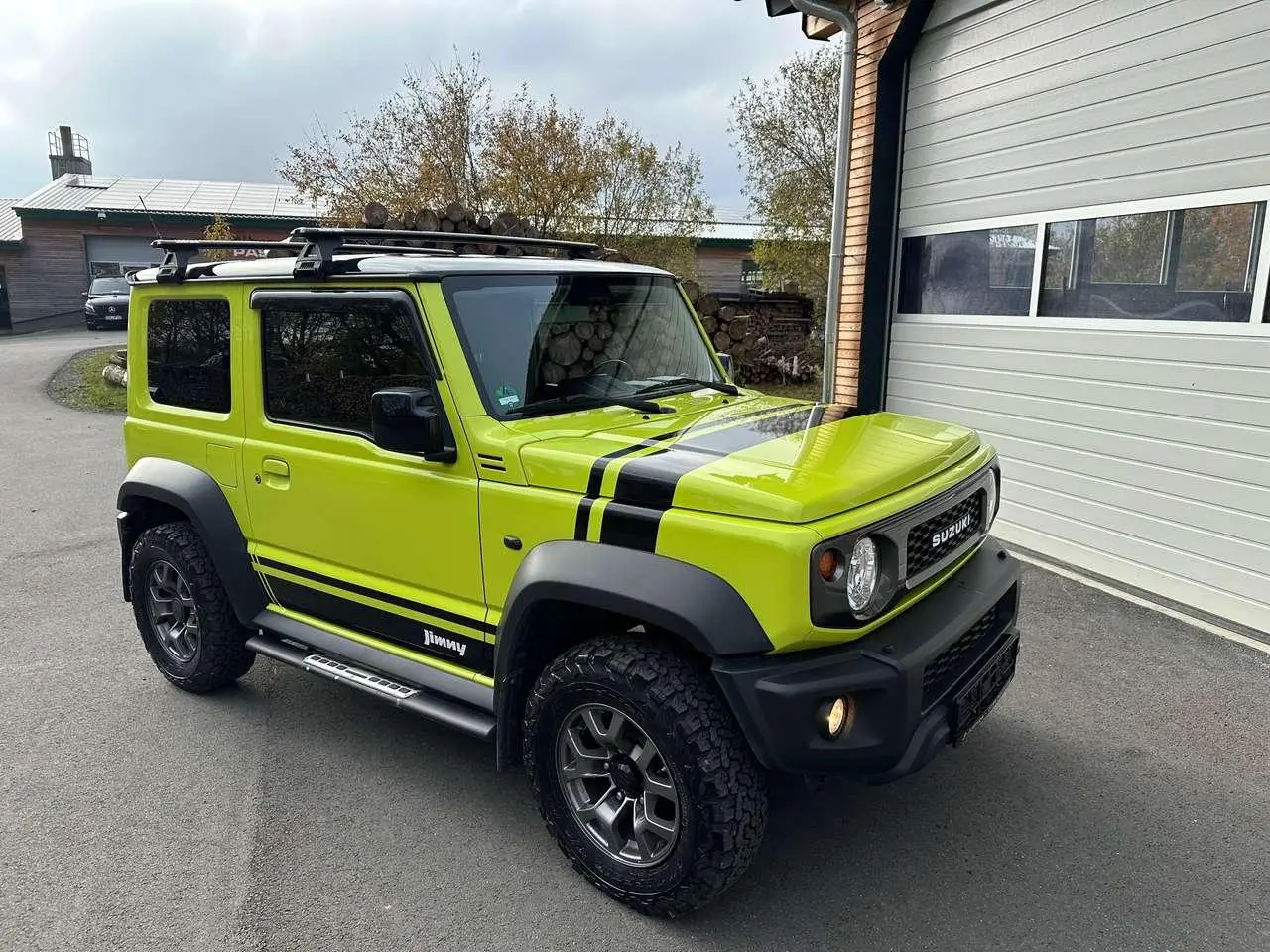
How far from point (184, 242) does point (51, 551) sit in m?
3.71

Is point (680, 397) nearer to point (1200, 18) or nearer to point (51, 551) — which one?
point (1200, 18)

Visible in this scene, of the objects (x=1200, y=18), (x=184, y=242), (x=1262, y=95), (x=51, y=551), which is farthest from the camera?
(x=51, y=551)

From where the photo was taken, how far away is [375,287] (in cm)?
319

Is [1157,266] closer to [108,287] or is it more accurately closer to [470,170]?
[470,170]

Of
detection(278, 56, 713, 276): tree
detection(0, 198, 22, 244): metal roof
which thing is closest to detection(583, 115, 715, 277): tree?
detection(278, 56, 713, 276): tree

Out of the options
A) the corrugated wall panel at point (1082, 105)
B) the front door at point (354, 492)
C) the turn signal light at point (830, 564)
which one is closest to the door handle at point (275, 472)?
the front door at point (354, 492)

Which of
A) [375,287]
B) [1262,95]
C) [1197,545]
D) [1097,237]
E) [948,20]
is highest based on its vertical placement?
[948,20]

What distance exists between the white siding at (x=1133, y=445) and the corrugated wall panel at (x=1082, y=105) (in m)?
0.99

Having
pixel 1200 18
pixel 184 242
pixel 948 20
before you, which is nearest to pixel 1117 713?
pixel 1200 18

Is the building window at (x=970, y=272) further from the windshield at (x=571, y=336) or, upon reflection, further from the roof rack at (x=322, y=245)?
the windshield at (x=571, y=336)

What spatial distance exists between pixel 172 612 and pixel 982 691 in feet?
11.8

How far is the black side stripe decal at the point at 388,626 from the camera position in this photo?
3.09m

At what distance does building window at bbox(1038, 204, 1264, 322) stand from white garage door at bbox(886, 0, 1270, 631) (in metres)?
0.01

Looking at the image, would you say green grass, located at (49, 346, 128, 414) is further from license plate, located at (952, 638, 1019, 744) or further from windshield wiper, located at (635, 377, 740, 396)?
license plate, located at (952, 638, 1019, 744)
